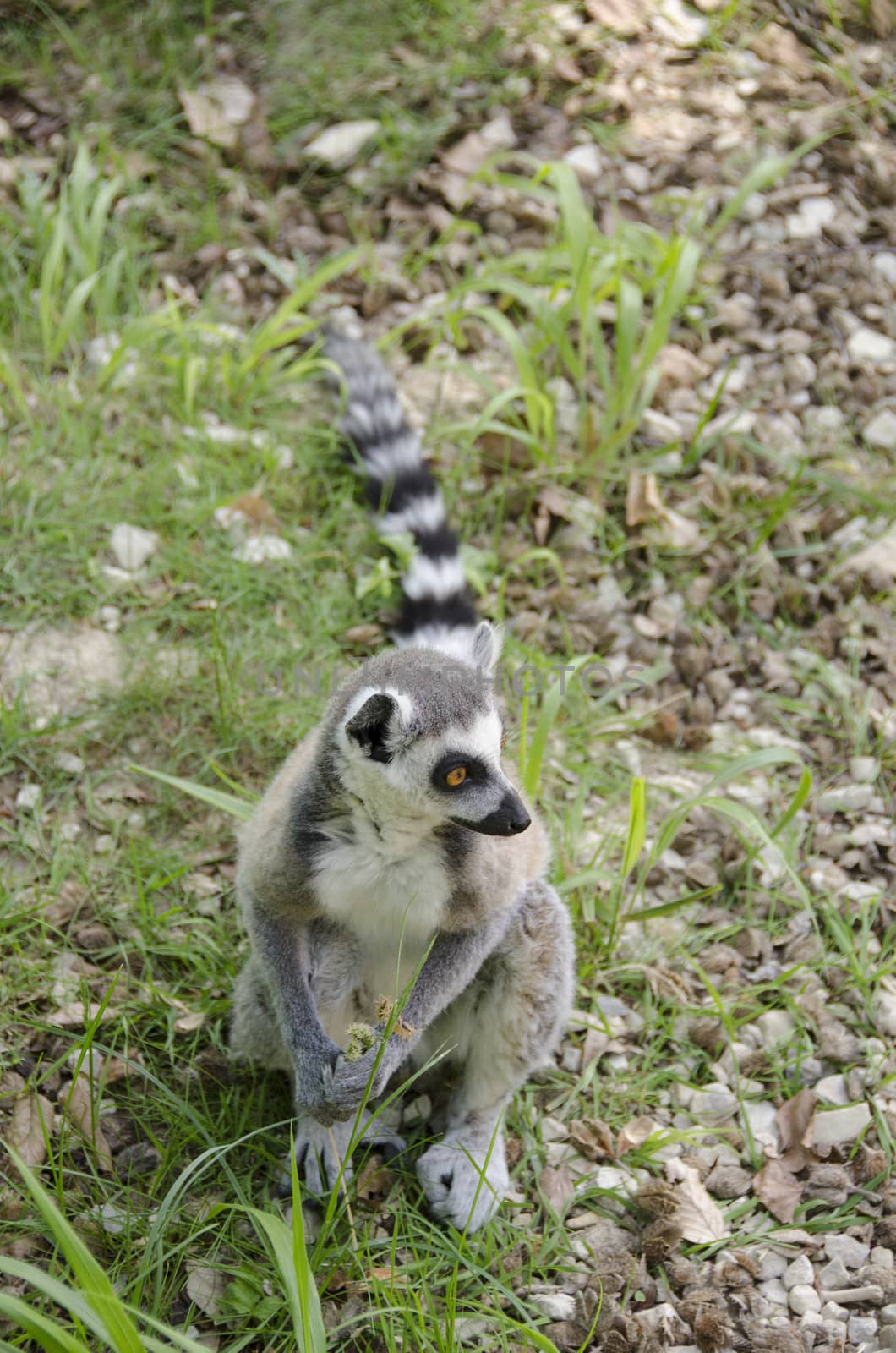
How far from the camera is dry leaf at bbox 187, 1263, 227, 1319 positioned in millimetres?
2803

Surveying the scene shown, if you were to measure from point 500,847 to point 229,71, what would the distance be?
4658mm

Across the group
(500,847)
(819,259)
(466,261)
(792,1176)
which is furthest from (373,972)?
(819,259)

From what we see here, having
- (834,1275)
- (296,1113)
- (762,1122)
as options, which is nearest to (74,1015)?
(296,1113)

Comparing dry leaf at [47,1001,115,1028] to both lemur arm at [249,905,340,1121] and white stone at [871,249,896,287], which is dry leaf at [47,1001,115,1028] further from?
white stone at [871,249,896,287]

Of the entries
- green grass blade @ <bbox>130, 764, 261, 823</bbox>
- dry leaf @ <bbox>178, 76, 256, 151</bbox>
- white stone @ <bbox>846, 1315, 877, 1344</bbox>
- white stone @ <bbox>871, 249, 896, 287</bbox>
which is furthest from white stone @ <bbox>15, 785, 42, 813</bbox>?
white stone @ <bbox>871, 249, 896, 287</bbox>

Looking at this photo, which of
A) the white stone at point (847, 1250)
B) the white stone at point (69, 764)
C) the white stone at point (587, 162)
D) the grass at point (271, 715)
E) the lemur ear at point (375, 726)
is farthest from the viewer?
the white stone at point (587, 162)

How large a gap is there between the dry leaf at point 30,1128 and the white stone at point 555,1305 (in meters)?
1.24

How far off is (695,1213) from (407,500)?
2467mm

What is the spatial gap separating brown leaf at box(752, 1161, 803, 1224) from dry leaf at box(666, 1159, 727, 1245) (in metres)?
0.12

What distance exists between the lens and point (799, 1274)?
9.82 ft

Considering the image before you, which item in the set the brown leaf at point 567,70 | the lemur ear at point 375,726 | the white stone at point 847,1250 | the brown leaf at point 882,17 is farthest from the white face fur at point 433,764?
the brown leaf at point 882,17

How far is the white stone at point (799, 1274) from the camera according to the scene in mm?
2984

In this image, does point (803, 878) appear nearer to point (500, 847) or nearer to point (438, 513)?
point (500, 847)

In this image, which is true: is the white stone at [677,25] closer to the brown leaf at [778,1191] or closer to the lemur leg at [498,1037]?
the lemur leg at [498,1037]
